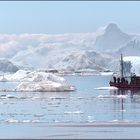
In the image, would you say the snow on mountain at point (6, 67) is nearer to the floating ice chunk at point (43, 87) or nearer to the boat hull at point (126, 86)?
the boat hull at point (126, 86)

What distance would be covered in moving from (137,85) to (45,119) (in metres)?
41.6

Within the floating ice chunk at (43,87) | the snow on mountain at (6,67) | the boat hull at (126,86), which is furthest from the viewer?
the snow on mountain at (6,67)

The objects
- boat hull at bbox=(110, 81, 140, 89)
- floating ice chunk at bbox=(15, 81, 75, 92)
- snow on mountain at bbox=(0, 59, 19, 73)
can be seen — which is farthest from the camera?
snow on mountain at bbox=(0, 59, 19, 73)

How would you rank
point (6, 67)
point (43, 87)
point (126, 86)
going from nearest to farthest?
point (43, 87)
point (126, 86)
point (6, 67)

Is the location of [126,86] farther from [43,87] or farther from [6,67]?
[6,67]

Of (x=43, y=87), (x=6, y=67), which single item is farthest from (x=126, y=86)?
(x=6, y=67)

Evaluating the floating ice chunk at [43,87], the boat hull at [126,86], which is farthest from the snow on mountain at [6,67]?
the floating ice chunk at [43,87]

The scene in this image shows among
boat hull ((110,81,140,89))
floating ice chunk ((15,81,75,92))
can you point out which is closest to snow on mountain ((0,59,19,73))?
boat hull ((110,81,140,89))

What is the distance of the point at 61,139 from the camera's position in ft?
60.0

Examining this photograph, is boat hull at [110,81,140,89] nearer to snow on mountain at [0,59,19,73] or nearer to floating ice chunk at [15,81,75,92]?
floating ice chunk at [15,81,75,92]

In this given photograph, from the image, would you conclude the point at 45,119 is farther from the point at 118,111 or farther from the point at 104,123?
the point at 118,111

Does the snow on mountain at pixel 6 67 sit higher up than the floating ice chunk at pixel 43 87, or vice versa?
the snow on mountain at pixel 6 67

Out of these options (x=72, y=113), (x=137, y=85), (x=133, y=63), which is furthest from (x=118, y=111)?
(x=133, y=63)

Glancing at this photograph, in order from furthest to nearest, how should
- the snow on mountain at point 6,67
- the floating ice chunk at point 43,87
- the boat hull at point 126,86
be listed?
1. the snow on mountain at point 6,67
2. the boat hull at point 126,86
3. the floating ice chunk at point 43,87
